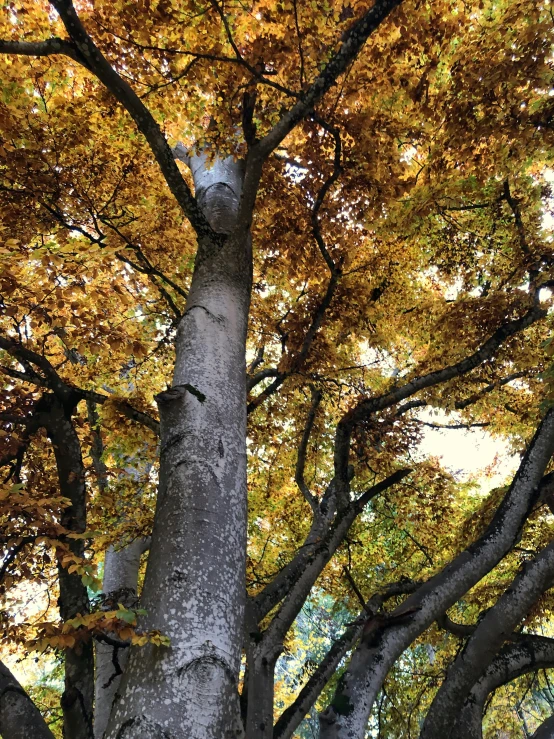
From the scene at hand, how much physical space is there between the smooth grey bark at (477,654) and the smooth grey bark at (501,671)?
88mm

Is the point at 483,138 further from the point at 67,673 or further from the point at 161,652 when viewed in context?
the point at 67,673

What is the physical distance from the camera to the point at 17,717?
2.48m

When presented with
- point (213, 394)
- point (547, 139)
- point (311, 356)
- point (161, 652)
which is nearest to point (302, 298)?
point (311, 356)

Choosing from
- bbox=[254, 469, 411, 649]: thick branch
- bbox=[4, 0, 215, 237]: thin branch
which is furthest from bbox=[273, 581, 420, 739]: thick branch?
bbox=[4, 0, 215, 237]: thin branch

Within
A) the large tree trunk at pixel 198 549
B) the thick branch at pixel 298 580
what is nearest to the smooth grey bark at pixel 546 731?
the thick branch at pixel 298 580

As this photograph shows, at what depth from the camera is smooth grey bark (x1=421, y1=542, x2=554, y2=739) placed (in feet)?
9.98

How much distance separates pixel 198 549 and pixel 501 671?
2.82 metres

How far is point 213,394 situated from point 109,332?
2.08 metres

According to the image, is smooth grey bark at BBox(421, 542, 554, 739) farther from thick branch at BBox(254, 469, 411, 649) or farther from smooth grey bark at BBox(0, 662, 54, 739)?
smooth grey bark at BBox(0, 662, 54, 739)

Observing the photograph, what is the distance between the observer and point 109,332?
400 centimetres

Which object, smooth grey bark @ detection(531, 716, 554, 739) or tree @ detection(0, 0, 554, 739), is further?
smooth grey bark @ detection(531, 716, 554, 739)

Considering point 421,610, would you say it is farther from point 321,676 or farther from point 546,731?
point 321,676

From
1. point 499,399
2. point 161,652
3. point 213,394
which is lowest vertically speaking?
point 161,652

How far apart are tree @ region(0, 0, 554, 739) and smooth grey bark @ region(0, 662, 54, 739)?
0.02m
